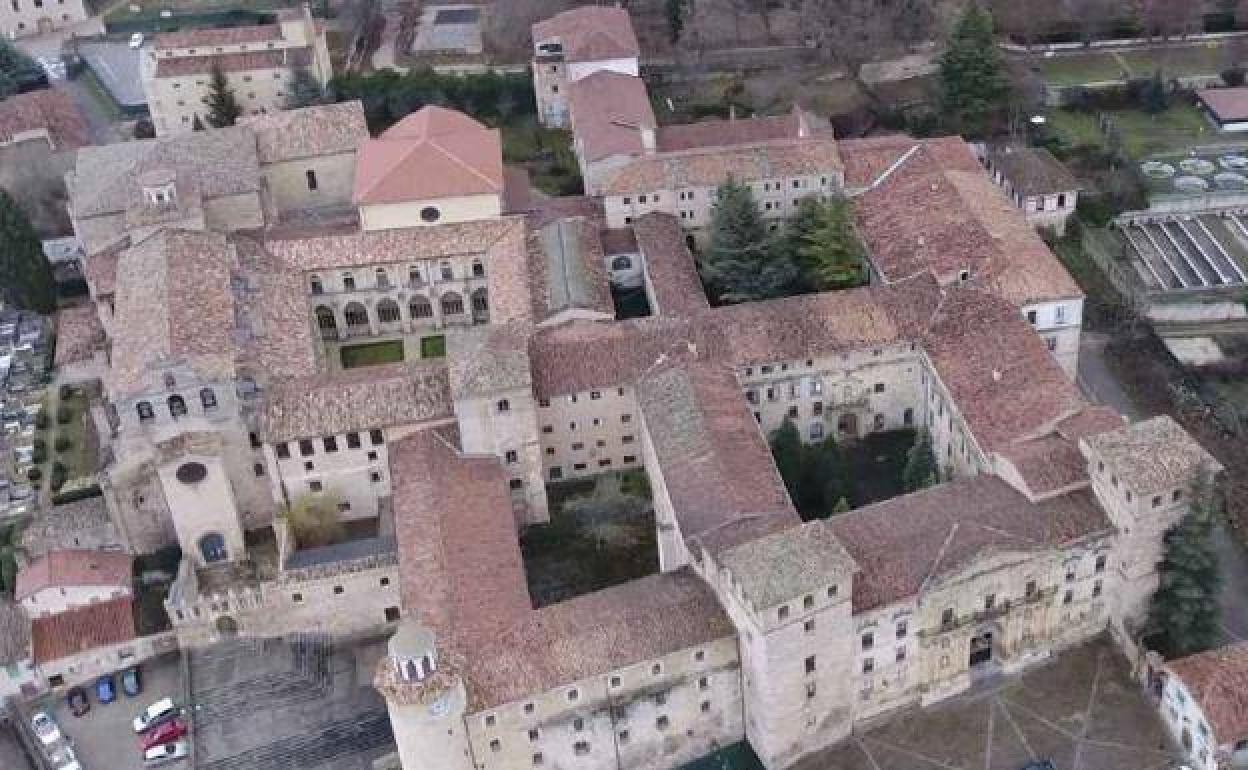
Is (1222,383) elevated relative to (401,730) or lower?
lower

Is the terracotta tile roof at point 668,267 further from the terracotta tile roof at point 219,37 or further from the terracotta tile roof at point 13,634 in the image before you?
the terracotta tile roof at point 219,37

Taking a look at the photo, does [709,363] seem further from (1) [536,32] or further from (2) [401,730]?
(1) [536,32]

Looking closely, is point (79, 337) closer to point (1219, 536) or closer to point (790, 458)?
point (790, 458)

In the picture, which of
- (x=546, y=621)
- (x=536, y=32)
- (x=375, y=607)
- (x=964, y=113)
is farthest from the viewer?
(x=536, y=32)

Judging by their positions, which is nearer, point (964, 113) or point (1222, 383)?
point (1222, 383)

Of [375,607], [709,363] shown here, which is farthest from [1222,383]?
[375,607]

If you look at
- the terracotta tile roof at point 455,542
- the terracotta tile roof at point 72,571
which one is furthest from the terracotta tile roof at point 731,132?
the terracotta tile roof at point 72,571

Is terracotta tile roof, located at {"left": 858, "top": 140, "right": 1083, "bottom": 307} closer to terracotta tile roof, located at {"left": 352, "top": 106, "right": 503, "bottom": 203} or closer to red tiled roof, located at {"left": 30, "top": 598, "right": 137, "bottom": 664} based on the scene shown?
terracotta tile roof, located at {"left": 352, "top": 106, "right": 503, "bottom": 203}
